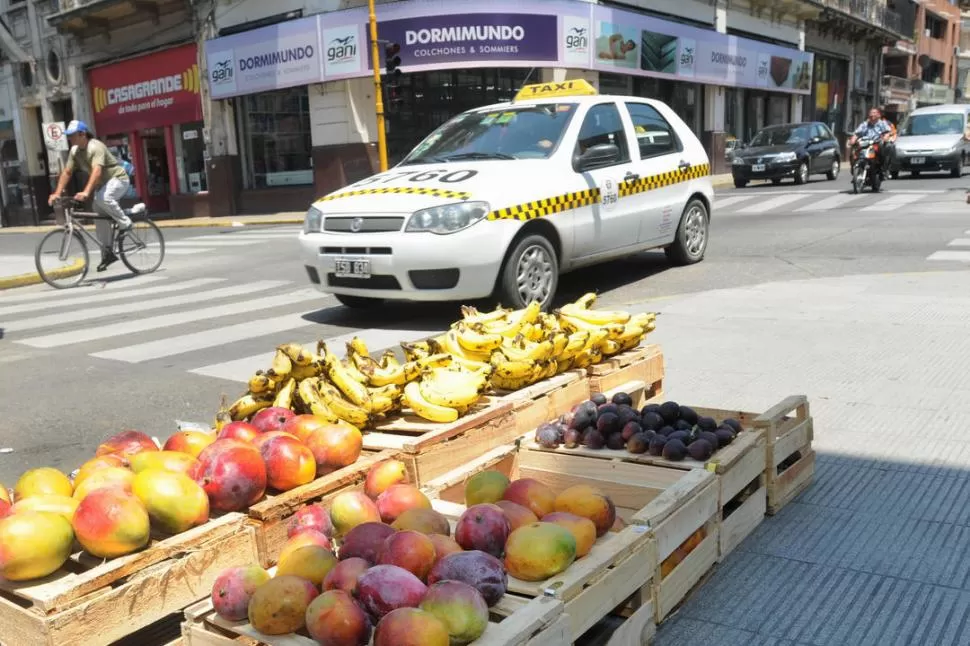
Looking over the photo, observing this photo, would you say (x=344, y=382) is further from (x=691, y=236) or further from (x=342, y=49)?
(x=342, y=49)

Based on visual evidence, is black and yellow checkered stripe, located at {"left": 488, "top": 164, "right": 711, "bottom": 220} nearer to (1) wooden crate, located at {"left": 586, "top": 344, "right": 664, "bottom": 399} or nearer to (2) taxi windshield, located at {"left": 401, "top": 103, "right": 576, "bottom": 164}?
(2) taxi windshield, located at {"left": 401, "top": 103, "right": 576, "bottom": 164}

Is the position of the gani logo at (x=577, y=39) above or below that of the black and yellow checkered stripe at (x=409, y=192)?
above

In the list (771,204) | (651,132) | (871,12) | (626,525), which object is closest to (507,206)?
(651,132)

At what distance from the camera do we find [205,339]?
23.1 feet

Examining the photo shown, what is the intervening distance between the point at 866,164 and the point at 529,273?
514 inches

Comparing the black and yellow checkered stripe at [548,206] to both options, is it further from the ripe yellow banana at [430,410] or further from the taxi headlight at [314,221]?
the ripe yellow banana at [430,410]

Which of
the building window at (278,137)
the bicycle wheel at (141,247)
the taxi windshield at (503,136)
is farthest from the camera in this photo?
the building window at (278,137)

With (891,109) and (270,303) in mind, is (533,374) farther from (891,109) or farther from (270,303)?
(891,109)

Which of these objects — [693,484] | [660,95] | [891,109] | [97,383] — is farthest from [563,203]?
[891,109]

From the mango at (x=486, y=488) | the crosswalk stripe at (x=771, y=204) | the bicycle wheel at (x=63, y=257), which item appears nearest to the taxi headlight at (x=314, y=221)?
the mango at (x=486, y=488)

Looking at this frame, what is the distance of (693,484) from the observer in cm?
268

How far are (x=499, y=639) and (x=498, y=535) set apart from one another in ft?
1.54

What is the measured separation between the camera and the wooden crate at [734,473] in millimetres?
2834

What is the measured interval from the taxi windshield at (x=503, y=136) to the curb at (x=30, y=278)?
5.88 metres
